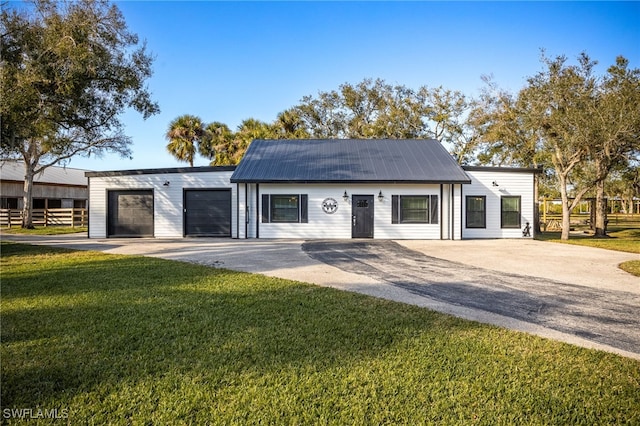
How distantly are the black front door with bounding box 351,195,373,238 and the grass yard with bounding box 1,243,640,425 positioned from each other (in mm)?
10441

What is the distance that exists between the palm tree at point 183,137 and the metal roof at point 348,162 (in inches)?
341

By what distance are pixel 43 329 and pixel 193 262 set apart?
491 cm

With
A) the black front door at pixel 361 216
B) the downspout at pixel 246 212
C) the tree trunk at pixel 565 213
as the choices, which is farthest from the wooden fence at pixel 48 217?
the tree trunk at pixel 565 213

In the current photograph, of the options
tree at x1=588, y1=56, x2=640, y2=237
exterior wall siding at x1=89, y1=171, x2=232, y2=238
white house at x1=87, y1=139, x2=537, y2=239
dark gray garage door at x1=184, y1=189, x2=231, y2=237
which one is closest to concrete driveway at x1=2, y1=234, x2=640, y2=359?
white house at x1=87, y1=139, x2=537, y2=239

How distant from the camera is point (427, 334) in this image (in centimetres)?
408

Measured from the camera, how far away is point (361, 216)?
52.3 feet

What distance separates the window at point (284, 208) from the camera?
15.9 metres

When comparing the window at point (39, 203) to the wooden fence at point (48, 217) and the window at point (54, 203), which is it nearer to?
the window at point (54, 203)

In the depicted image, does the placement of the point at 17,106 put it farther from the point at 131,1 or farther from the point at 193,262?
the point at 193,262

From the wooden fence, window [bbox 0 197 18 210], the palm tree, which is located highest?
the palm tree

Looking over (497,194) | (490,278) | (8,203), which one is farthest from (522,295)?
(8,203)

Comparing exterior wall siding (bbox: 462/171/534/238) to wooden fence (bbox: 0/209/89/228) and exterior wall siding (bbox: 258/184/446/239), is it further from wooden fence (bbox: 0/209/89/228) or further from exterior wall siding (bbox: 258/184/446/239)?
wooden fence (bbox: 0/209/89/228)

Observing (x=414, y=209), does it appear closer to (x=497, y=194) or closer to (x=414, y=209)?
(x=414, y=209)

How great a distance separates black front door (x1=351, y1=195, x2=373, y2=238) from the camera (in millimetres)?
15883
